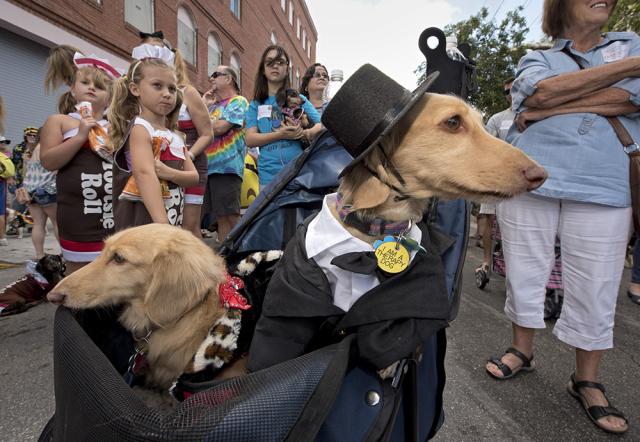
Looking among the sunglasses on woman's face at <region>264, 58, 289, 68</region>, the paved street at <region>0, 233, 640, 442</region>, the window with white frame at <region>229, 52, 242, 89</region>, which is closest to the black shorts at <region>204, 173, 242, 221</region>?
the sunglasses on woman's face at <region>264, 58, 289, 68</region>

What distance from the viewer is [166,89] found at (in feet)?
6.28

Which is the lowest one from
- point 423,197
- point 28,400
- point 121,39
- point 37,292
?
point 28,400

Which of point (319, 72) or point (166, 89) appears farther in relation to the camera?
point (319, 72)

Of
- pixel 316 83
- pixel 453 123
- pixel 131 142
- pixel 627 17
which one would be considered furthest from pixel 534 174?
pixel 627 17

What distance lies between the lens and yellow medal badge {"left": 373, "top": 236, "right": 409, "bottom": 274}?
100 centimetres

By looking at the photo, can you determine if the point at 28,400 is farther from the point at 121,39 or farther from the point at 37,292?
the point at 121,39

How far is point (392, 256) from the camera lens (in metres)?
1.02

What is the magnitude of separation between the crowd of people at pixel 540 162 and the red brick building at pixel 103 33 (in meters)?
6.89

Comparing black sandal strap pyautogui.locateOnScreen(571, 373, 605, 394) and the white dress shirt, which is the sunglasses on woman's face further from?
black sandal strap pyautogui.locateOnScreen(571, 373, 605, 394)


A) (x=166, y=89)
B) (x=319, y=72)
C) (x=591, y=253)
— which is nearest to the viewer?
(x=591, y=253)

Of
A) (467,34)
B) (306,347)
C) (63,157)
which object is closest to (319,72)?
(63,157)

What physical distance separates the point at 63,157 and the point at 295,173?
4.78ft

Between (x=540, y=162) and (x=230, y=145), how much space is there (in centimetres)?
248

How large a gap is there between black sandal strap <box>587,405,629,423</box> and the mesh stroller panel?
1665 millimetres
